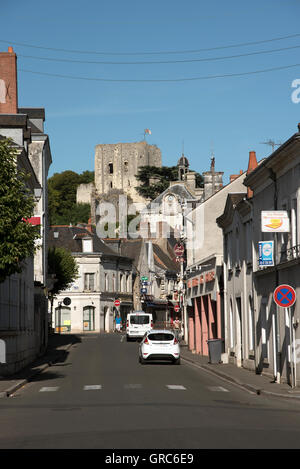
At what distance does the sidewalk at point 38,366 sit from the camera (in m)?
23.5

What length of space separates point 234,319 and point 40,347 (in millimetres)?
14866

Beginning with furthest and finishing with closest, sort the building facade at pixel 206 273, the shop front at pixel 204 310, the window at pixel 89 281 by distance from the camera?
1. the window at pixel 89 281
2. the building facade at pixel 206 273
3. the shop front at pixel 204 310

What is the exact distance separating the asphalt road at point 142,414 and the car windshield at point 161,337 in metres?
4.25

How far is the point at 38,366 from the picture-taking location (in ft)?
112

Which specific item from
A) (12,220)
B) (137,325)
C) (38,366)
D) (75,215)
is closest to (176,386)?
(12,220)

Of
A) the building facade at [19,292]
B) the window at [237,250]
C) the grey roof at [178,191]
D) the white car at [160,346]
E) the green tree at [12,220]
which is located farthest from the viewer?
the grey roof at [178,191]

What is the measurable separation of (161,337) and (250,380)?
9202 mm

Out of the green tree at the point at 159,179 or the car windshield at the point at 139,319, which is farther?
the green tree at the point at 159,179

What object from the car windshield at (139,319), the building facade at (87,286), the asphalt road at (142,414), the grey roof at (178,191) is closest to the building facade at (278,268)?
the asphalt road at (142,414)

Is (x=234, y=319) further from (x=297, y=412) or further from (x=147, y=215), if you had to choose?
(x=147, y=215)

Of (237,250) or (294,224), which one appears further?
(237,250)

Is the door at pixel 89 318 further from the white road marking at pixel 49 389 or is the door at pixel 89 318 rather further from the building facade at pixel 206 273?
the white road marking at pixel 49 389

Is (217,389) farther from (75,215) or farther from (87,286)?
(75,215)

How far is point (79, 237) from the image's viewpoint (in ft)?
276
